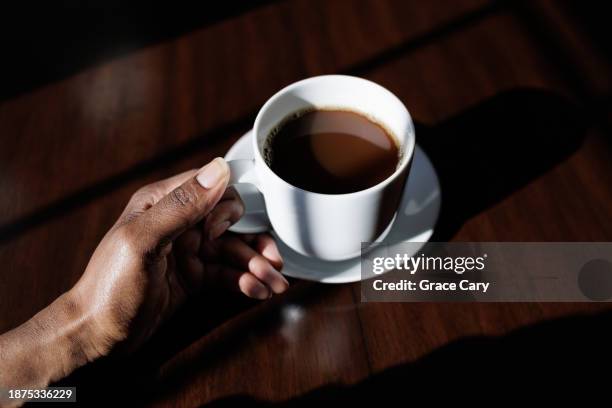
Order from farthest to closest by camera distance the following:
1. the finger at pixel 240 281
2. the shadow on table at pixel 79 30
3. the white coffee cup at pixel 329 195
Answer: the shadow on table at pixel 79 30 → the finger at pixel 240 281 → the white coffee cup at pixel 329 195

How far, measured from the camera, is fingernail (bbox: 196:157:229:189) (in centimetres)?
67

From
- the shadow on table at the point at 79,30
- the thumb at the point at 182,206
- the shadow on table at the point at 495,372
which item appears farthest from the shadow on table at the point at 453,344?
the shadow on table at the point at 79,30

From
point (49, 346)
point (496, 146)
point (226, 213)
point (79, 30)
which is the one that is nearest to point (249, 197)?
point (226, 213)

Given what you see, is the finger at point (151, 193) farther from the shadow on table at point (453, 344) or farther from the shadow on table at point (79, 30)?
the shadow on table at point (79, 30)

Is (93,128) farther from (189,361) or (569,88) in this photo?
(569,88)

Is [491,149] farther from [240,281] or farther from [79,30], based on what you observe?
[79,30]

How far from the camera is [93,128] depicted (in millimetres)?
917

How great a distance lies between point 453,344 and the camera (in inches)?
27.4

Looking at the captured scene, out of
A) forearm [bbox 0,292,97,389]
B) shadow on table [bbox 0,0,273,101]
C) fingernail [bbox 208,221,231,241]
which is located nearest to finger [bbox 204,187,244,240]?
fingernail [bbox 208,221,231,241]

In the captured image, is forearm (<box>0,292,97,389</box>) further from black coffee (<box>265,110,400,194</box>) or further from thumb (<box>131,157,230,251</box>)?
black coffee (<box>265,110,400,194</box>)

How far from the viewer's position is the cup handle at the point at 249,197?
27.4 inches

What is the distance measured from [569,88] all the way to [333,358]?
625 millimetres

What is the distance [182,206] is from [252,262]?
12 centimetres

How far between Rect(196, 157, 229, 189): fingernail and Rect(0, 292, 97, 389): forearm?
0.73 feet
